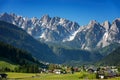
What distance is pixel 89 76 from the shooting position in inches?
7608

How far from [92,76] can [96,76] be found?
317 cm

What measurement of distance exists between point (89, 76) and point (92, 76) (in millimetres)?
1751

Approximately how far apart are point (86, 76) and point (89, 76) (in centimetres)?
276

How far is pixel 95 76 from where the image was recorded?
19675 cm

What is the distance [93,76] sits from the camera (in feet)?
640

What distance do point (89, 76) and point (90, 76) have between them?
82 centimetres

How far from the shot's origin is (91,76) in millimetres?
193000

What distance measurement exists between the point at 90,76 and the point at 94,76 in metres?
4.44

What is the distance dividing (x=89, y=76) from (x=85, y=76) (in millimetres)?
3310

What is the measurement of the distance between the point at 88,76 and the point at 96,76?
4.80 metres

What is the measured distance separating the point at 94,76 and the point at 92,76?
336cm

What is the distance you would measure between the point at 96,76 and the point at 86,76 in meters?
5.90

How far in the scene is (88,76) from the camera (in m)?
194

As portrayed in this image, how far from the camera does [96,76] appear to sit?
195000 millimetres
